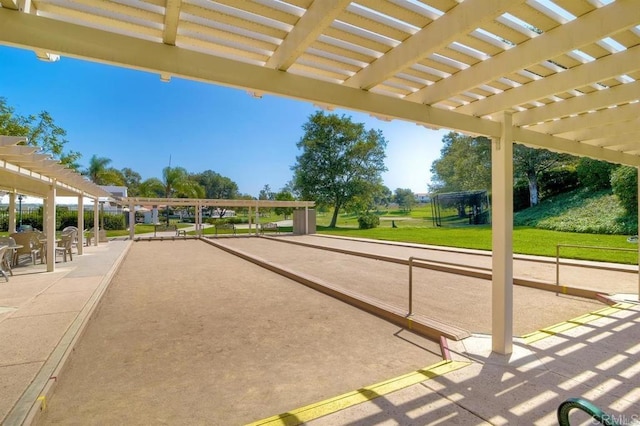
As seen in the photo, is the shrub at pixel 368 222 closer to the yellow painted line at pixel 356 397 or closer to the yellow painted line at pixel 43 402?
the yellow painted line at pixel 356 397

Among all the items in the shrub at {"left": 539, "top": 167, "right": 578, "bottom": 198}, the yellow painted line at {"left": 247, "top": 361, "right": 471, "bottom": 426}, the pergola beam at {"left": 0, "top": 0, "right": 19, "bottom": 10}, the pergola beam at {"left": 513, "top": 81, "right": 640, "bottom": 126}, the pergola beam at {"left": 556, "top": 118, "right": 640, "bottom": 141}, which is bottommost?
the yellow painted line at {"left": 247, "top": 361, "right": 471, "bottom": 426}

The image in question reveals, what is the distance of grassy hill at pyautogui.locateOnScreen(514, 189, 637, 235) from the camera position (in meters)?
16.3

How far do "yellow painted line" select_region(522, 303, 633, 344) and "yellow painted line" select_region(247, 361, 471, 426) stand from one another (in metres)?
1.35

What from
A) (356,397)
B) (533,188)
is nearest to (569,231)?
(533,188)

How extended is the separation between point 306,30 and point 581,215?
76.4 ft

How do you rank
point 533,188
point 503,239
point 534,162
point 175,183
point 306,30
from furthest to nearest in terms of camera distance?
point 175,183, point 533,188, point 534,162, point 503,239, point 306,30

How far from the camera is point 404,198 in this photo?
85.1 m

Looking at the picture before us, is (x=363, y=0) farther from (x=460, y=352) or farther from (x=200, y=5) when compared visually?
(x=460, y=352)

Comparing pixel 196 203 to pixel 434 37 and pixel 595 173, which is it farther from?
pixel 595 173

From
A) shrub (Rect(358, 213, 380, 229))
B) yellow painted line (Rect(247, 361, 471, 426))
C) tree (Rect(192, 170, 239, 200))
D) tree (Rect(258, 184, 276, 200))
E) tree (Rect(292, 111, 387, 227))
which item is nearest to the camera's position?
yellow painted line (Rect(247, 361, 471, 426))

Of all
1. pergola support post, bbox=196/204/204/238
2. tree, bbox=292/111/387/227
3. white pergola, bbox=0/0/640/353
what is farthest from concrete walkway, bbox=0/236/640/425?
tree, bbox=292/111/387/227

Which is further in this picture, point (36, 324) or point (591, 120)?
point (36, 324)

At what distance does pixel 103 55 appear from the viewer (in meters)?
1.98

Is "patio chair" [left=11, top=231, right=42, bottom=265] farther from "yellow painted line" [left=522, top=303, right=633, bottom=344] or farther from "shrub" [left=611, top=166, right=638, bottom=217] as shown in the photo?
"shrub" [left=611, top=166, right=638, bottom=217]
